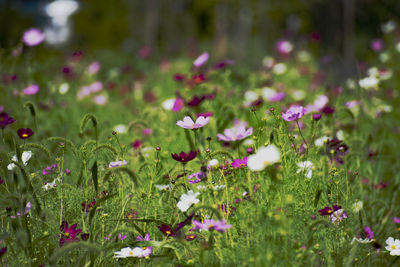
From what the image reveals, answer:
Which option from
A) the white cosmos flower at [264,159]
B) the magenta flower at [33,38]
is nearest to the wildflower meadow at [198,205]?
the white cosmos flower at [264,159]

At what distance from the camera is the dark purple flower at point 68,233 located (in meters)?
1.67

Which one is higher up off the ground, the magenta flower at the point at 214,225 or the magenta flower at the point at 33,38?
the magenta flower at the point at 33,38

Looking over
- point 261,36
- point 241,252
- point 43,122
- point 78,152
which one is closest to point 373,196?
point 241,252

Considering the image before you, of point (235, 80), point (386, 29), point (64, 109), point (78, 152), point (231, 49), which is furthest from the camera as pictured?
point (231, 49)

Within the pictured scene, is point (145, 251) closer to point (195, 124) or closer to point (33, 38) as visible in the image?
point (195, 124)

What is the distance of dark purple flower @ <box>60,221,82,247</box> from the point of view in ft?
5.47

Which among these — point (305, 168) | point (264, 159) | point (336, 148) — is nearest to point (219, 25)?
point (336, 148)

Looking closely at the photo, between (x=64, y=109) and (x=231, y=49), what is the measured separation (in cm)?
863

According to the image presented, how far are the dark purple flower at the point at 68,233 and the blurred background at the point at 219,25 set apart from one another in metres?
1.98

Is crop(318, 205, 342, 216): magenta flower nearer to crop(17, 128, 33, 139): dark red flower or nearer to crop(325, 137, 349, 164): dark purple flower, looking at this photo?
crop(325, 137, 349, 164): dark purple flower

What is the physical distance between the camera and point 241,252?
1554 mm

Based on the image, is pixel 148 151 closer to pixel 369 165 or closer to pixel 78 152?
pixel 78 152

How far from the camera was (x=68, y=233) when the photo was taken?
1.68m

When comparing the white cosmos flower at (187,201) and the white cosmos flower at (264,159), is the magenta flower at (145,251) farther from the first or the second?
the white cosmos flower at (264,159)
